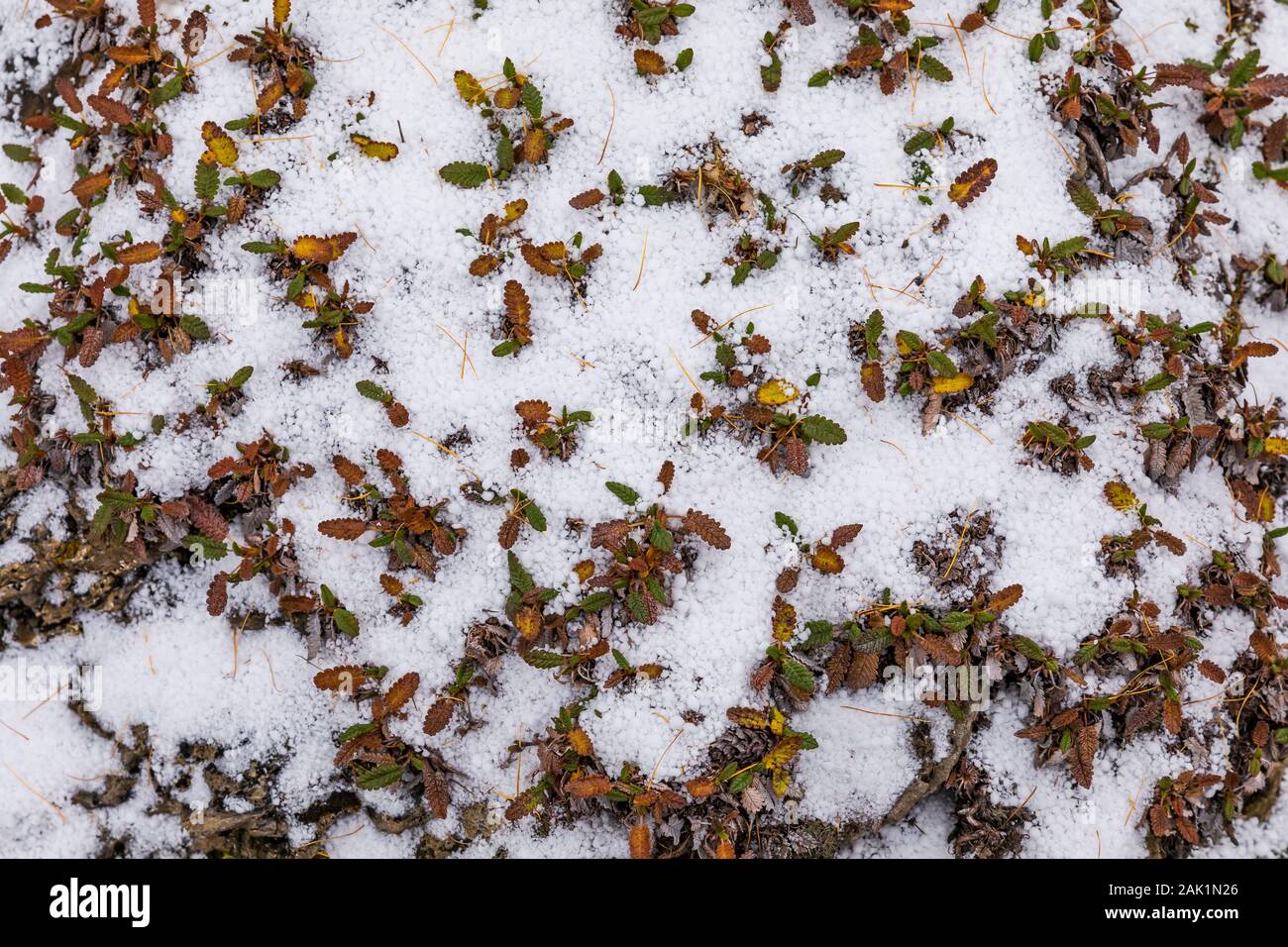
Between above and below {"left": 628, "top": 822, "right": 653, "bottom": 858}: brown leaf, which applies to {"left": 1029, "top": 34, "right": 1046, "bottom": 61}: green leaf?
above

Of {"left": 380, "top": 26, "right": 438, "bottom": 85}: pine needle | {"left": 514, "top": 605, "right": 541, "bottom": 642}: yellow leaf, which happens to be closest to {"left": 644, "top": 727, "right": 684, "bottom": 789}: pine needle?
{"left": 514, "top": 605, "right": 541, "bottom": 642}: yellow leaf

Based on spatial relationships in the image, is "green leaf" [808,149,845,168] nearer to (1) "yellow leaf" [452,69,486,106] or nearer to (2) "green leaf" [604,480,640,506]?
(1) "yellow leaf" [452,69,486,106]

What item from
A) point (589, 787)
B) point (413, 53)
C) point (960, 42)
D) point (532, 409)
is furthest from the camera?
point (960, 42)

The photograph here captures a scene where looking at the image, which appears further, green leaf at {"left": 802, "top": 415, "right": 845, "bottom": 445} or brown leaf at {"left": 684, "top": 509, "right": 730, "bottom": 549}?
green leaf at {"left": 802, "top": 415, "right": 845, "bottom": 445}

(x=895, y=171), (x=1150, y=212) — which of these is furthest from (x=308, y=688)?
(x=1150, y=212)

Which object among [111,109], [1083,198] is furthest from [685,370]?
Answer: [111,109]

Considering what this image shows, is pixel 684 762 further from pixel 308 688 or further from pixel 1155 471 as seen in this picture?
pixel 1155 471

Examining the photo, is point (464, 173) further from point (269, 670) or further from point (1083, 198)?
point (1083, 198)

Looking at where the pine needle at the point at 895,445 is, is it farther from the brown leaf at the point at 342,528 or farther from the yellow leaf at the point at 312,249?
the yellow leaf at the point at 312,249
